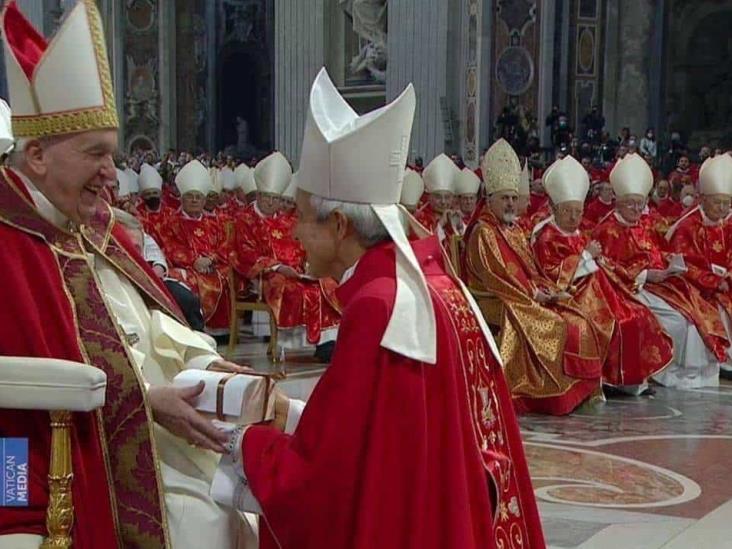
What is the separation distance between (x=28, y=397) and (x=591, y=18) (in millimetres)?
18312

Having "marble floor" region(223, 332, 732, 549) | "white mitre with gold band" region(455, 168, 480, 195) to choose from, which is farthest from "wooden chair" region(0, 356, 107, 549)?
"white mitre with gold band" region(455, 168, 480, 195)

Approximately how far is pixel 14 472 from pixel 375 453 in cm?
81

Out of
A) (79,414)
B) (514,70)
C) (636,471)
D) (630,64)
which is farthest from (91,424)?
(630,64)

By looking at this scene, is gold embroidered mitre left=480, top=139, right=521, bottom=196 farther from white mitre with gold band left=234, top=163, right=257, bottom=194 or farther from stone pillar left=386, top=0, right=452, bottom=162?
stone pillar left=386, top=0, right=452, bottom=162

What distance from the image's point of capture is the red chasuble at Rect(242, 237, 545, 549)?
89.4 inches

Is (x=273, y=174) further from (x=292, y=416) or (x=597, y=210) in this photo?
(x=292, y=416)

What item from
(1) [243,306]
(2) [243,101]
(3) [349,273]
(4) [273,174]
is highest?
(2) [243,101]

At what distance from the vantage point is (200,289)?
10.6 metres

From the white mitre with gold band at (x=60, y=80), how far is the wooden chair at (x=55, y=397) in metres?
0.55

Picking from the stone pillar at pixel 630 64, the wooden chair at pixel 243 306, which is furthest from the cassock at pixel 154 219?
the stone pillar at pixel 630 64

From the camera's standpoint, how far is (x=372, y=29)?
1758 cm

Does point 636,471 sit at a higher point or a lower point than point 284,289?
lower

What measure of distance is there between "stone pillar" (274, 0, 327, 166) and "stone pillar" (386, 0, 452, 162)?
52.6 inches

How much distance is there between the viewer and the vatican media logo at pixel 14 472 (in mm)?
2443
